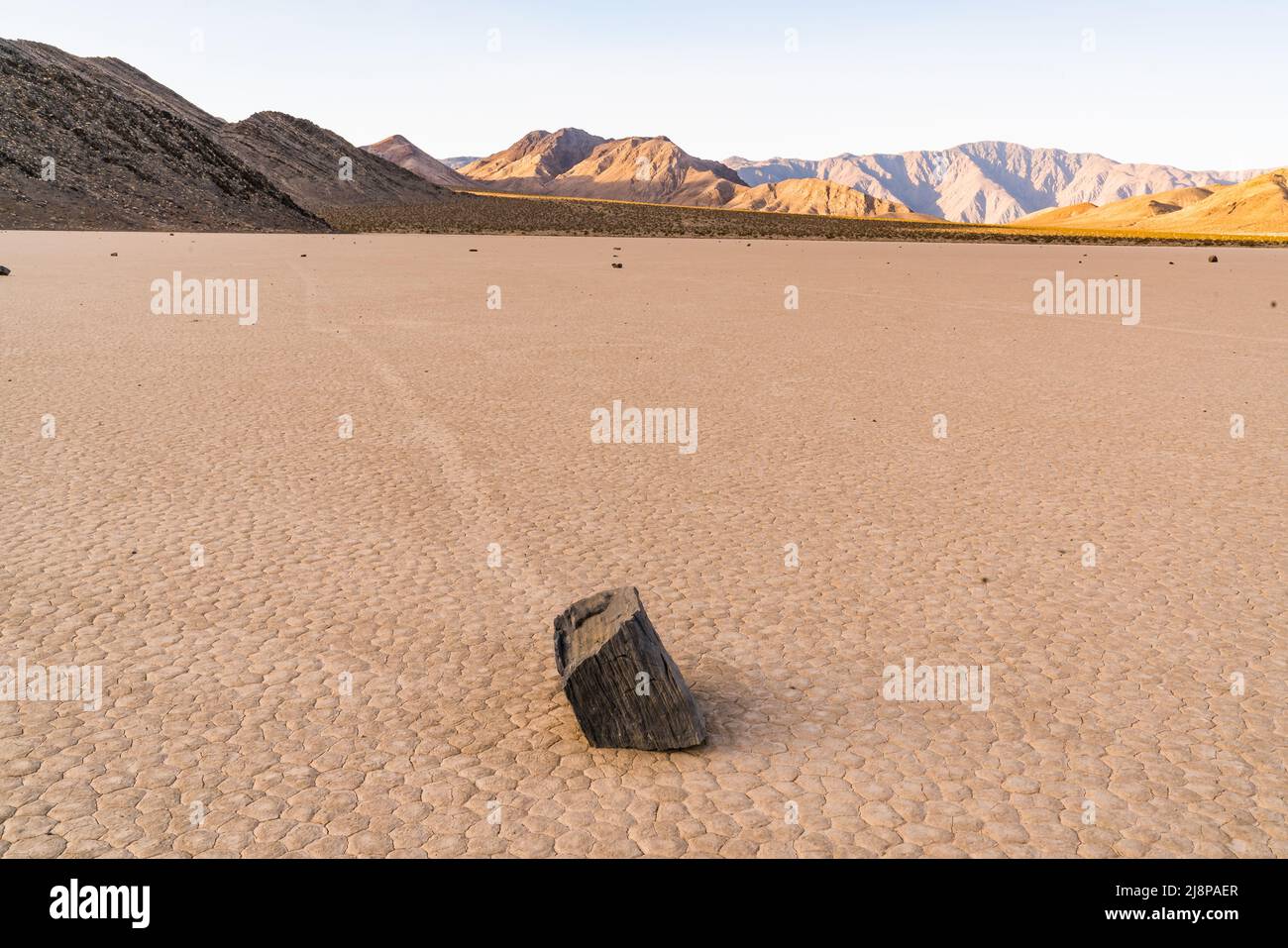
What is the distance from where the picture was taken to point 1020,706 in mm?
4121

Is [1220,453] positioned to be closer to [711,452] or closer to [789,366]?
[711,452]

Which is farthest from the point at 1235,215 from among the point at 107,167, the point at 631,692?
the point at 631,692

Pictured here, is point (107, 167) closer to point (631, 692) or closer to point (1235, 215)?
point (631, 692)

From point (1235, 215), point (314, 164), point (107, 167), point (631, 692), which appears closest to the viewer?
point (631, 692)

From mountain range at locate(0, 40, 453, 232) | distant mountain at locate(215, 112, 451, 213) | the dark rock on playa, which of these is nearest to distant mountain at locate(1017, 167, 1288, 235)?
distant mountain at locate(215, 112, 451, 213)

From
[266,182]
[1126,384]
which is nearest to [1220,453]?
[1126,384]

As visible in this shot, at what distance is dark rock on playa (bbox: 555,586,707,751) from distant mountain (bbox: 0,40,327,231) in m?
54.7

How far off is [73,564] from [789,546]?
362 cm

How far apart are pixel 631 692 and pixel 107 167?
66380mm

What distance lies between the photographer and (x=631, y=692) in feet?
12.3

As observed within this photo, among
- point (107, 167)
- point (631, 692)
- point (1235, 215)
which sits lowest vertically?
point (631, 692)

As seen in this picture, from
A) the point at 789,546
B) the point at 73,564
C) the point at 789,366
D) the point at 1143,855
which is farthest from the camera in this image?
the point at 789,366

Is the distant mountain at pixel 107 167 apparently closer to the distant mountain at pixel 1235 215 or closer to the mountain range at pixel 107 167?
the mountain range at pixel 107 167

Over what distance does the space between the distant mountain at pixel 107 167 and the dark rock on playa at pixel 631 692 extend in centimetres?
5474
